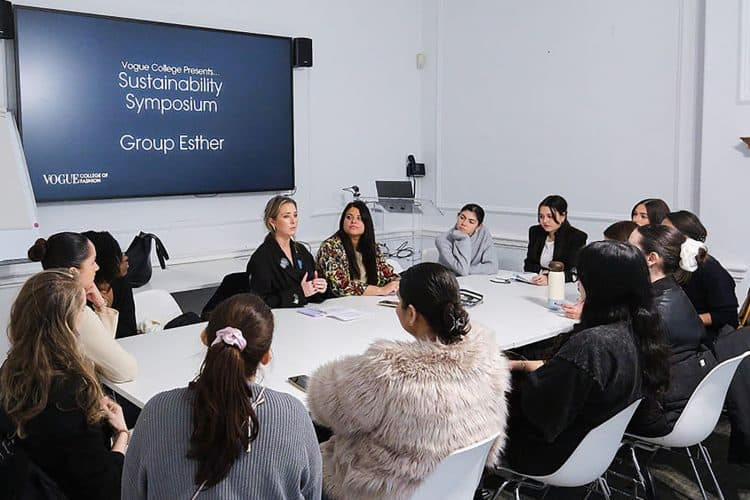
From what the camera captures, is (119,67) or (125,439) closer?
(125,439)

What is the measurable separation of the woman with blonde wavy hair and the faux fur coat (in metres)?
0.61

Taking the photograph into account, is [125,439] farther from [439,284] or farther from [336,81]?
[336,81]

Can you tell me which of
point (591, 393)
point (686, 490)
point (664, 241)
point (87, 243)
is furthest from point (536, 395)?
point (87, 243)

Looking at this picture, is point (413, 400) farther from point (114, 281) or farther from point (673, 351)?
point (114, 281)

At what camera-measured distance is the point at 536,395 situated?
2.35 m

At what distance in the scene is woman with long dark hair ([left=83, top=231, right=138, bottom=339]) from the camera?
333 cm

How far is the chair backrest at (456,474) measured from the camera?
1.82 m

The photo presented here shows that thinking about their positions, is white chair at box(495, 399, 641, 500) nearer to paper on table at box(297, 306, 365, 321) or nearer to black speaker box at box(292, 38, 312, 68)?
paper on table at box(297, 306, 365, 321)

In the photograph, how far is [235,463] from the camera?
156 centimetres

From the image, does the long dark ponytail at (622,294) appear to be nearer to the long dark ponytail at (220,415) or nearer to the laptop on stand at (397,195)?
the long dark ponytail at (220,415)

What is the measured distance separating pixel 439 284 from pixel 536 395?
2.01 feet

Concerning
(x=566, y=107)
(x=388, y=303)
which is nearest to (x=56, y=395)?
(x=388, y=303)

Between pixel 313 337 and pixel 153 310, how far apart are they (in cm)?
114

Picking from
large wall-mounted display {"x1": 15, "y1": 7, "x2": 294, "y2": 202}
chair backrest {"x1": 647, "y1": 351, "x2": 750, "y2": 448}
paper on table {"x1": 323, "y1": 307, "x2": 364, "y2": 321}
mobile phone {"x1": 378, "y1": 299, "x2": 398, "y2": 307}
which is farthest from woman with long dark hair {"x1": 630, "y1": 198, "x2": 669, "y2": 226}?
large wall-mounted display {"x1": 15, "y1": 7, "x2": 294, "y2": 202}
